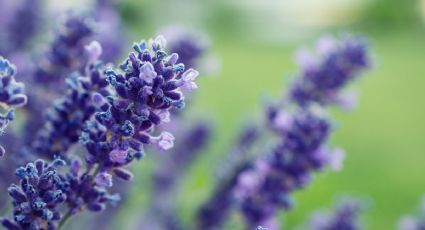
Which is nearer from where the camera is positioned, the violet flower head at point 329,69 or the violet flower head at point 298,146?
the violet flower head at point 298,146

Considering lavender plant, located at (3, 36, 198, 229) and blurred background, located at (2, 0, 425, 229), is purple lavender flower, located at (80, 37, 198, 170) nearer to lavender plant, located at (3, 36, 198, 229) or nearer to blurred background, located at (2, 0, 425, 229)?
lavender plant, located at (3, 36, 198, 229)

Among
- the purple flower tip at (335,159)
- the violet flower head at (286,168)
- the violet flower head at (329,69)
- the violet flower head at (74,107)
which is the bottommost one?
the violet flower head at (74,107)

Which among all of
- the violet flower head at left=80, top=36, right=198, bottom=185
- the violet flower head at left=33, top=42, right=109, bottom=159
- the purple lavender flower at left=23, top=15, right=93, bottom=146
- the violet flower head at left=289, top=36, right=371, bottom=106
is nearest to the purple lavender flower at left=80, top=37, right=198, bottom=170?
the violet flower head at left=80, top=36, right=198, bottom=185

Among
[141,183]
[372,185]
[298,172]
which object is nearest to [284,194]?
[298,172]

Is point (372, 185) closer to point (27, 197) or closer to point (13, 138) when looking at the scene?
point (13, 138)

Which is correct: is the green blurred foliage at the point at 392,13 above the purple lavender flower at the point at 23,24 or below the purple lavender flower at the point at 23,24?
above

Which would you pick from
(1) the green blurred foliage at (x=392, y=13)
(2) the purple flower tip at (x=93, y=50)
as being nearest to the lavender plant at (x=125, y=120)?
(2) the purple flower tip at (x=93, y=50)

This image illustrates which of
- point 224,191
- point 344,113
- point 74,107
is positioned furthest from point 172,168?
point 344,113

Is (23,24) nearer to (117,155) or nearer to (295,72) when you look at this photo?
(295,72)

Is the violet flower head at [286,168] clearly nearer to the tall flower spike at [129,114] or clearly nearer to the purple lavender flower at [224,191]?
the purple lavender flower at [224,191]
